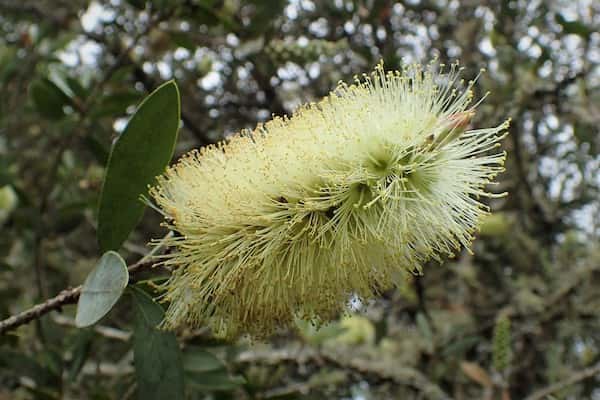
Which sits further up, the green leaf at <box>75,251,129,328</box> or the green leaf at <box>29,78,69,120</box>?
the green leaf at <box>75,251,129,328</box>

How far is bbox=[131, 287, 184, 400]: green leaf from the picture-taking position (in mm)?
1142

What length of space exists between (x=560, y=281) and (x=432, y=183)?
6.14 feet

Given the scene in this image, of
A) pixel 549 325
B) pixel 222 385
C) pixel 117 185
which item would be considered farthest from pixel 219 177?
pixel 549 325

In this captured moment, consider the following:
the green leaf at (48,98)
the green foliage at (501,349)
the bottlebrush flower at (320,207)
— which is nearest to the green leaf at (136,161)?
the bottlebrush flower at (320,207)

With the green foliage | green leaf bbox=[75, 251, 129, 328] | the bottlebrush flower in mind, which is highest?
green leaf bbox=[75, 251, 129, 328]

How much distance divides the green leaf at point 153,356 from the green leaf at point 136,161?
0.42 feet

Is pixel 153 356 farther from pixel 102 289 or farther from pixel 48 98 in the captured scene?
pixel 48 98

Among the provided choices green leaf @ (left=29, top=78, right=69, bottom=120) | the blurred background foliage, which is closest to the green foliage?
the blurred background foliage

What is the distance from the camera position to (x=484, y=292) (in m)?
3.25

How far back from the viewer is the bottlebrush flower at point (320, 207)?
3.93 ft

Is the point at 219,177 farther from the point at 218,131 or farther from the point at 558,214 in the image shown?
the point at 558,214

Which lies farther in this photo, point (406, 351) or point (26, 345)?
point (406, 351)

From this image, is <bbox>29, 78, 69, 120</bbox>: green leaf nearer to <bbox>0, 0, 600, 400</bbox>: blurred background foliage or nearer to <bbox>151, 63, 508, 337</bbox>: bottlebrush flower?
<bbox>0, 0, 600, 400</bbox>: blurred background foliage

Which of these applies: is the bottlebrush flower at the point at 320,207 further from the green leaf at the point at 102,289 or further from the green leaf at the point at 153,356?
the green leaf at the point at 102,289
